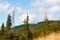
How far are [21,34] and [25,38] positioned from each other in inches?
33.1

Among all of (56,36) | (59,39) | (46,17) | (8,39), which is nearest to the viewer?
(59,39)

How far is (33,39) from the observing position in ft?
78.8

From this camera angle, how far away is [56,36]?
18891 mm

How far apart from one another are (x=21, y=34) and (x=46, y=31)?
138 inches

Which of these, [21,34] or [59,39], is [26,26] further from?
[59,39]

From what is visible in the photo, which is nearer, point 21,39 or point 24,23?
point 21,39

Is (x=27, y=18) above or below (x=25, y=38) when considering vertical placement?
above

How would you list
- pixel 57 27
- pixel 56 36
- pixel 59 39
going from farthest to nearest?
pixel 57 27
pixel 56 36
pixel 59 39

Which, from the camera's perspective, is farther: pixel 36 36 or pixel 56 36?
pixel 36 36

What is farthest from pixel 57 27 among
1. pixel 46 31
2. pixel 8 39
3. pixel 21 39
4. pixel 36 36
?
pixel 8 39

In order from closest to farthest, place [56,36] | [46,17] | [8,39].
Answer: [56,36], [8,39], [46,17]

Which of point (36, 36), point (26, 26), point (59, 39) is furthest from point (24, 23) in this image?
point (59, 39)

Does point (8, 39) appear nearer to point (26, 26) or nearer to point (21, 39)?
point (21, 39)

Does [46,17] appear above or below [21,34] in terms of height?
above
